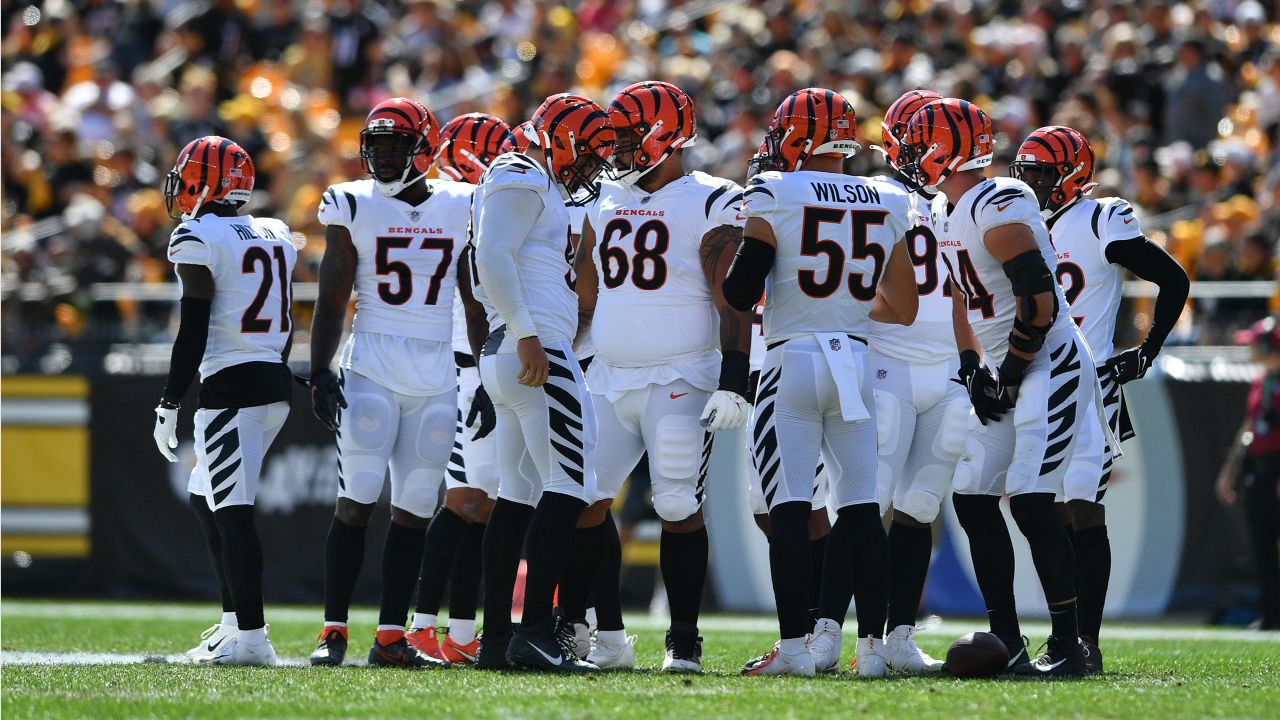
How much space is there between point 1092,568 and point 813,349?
6.05 ft

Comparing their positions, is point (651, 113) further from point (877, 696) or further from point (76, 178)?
point (76, 178)

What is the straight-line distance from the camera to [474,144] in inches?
339

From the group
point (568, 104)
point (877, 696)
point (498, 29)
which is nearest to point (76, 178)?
point (498, 29)

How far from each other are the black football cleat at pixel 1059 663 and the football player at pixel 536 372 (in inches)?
69.3

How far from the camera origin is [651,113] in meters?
7.14

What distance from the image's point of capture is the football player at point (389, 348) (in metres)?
7.62

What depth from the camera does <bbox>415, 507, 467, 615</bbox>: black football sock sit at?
774 cm

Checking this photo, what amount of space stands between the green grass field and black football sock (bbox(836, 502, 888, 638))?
10.8 inches

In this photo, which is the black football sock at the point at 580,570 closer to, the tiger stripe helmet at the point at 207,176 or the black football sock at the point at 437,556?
the black football sock at the point at 437,556

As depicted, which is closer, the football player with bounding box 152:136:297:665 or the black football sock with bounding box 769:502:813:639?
the black football sock with bounding box 769:502:813:639

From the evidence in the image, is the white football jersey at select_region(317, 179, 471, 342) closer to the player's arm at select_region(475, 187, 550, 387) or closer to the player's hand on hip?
the player's arm at select_region(475, 187, 550, 387)

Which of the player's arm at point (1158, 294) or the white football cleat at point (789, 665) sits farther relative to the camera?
the player's arm at point (1158, 294)

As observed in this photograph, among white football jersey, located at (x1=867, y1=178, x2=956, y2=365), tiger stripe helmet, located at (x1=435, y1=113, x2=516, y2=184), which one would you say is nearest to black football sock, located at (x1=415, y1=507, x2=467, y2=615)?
tiger stripe helmet, located at (x1=435, y1=113, x2=516, y2=184)

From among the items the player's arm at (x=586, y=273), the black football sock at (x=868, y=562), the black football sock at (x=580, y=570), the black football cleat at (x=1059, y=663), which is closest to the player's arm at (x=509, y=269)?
the player's arm at (x=586, y=273)
